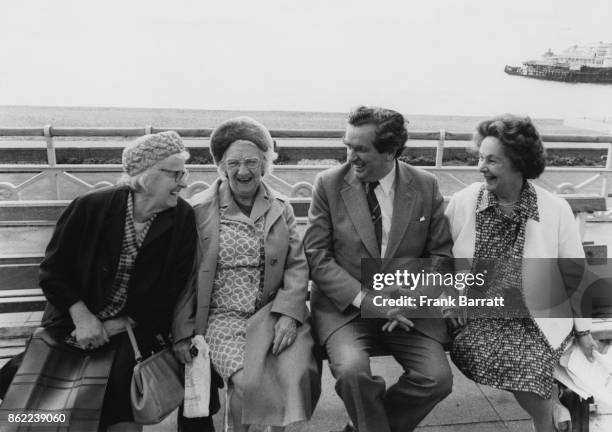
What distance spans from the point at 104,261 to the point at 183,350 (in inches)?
18.8

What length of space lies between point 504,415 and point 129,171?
6.79 feet

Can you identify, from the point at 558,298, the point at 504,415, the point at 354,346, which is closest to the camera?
the point at 354,346

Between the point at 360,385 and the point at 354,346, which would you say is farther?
the point at 354,346

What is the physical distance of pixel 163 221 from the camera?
7.14 feet

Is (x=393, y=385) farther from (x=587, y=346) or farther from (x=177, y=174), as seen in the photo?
(x=177, y=174)

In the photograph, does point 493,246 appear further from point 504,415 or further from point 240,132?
point 240,132

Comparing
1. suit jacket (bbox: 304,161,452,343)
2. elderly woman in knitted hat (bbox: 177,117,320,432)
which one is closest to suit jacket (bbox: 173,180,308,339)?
elderly woman in knitted hat (bbox: 177,117,320,432)

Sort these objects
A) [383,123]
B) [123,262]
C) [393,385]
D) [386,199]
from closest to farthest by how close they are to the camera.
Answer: [123,262] < [393,385] < [383,123] < [386,199]

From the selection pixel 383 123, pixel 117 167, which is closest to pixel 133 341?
pixel 383 123

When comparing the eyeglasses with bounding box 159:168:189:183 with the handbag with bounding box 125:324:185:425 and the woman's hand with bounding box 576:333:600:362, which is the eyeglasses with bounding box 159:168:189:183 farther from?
the woman's hand with bounding box 576:333:600:362

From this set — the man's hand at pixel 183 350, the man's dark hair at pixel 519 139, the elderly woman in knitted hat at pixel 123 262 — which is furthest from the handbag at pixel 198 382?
the man's dark hair at pixel 519 139

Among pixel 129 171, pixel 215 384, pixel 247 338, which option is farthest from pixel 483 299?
pixel 129 171

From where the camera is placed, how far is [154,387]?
6.61 feet

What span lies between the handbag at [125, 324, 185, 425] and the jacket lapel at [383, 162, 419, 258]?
104 centimetres
